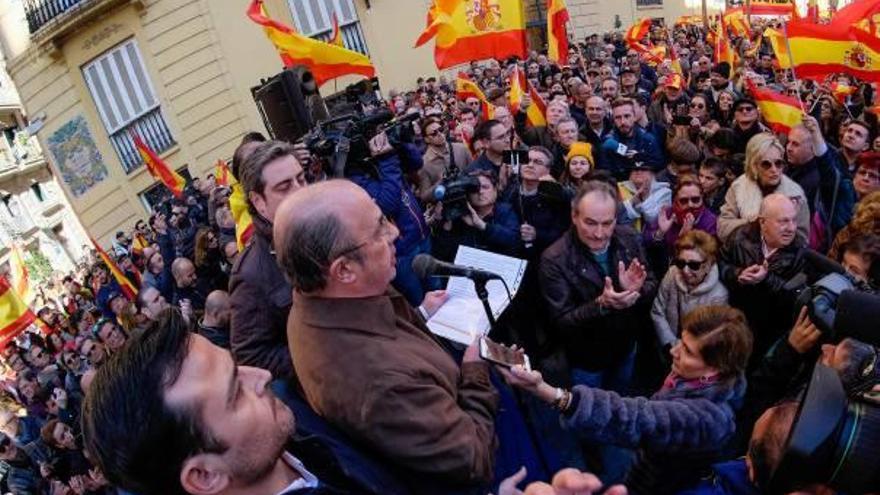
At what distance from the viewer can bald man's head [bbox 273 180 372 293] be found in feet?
5.04

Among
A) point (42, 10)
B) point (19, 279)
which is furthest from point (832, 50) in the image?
point (42, 10)

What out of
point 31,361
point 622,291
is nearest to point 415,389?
point 622,291

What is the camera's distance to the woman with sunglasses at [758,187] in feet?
10.4

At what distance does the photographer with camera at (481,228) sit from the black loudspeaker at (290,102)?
110 centimetres

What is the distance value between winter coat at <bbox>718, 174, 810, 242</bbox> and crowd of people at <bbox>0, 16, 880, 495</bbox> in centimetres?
2

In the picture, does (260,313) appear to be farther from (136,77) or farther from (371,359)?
(136,77)

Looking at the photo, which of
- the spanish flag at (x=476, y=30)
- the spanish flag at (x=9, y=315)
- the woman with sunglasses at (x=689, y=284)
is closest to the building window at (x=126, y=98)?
the spanish flag at (x=9, y=315)

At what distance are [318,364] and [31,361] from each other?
756 centimetres

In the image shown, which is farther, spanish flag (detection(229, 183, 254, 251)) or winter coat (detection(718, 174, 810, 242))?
spanish flag (detection(229, 183, 254, 251))

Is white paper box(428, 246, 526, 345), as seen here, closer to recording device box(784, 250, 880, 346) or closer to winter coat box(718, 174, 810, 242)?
recording device box(784, 250, 880, 346)

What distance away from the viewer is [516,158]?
3.84 m

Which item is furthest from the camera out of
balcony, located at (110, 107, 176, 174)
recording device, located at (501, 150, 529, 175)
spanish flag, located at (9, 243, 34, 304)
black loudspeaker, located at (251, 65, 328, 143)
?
balcony, located at (110, 107, 176, 174)

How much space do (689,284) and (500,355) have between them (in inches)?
63.2

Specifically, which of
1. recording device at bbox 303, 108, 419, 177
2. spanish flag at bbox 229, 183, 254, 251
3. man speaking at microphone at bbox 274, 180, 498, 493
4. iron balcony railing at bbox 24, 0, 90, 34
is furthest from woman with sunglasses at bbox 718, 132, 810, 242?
iron balcony railing at bbox 24, 0, 90, 34
